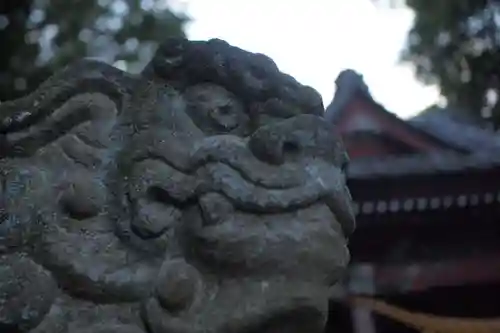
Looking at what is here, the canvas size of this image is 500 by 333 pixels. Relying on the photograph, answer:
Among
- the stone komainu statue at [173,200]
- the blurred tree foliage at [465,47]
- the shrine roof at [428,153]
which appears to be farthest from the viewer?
the blurred tree foliage at [465,47]

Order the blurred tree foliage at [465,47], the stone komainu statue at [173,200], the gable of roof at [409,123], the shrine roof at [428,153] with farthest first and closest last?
the blurred tree foliage at [465,47], the gable of roof at [409,123], the shrine roof at [428,153], the stone komainu statue at [173,200]

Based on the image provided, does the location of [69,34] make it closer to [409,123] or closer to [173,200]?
[409,123]

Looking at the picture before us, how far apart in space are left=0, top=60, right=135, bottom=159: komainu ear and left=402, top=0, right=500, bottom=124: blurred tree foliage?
9766mm

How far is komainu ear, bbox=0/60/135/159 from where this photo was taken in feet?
2.52

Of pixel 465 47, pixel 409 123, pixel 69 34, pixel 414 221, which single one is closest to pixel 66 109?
pixel 414 221

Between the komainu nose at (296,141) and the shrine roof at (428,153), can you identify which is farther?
the shrine roof at (428,153)

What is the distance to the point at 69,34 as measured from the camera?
7406 mm

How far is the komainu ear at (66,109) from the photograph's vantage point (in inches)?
30.3

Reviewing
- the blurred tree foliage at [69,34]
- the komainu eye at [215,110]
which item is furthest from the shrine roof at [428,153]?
the komainu eye at [215,110]

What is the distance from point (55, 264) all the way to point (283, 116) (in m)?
0.23

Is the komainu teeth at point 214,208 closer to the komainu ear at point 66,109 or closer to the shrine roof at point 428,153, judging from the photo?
the komainu ear at point 66,109

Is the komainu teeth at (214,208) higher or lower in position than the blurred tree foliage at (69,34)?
higher

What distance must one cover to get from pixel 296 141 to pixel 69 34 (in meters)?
6.91

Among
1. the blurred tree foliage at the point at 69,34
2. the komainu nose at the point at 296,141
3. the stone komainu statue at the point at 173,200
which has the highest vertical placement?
the komainu nose at the point at 296,141
